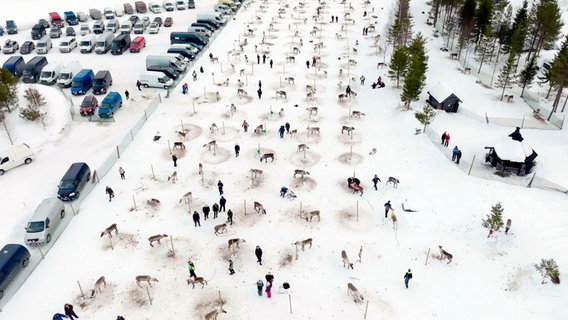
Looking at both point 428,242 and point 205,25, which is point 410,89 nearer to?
point 428,242

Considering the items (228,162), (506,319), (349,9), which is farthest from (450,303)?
(349,9)

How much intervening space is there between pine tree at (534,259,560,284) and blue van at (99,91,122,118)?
129 feet

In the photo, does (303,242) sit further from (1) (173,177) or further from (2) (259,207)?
(1) (173,177)

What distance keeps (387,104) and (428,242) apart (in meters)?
20.8

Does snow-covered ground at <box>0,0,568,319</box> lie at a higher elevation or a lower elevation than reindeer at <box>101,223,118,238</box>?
lower

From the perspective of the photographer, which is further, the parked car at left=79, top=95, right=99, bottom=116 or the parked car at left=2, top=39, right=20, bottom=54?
the parked car at left=2, top=39, right=20, bottom=54

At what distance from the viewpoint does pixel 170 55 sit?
52594 mm

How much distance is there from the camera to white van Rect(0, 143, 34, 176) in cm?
3466

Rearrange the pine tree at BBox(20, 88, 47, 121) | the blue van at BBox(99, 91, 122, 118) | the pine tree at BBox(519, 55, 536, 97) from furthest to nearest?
the pine tree at BBox(519, 55, 536, 97), the blue van at BBox(99, 91, 122, 118), the pine tree at BBox(20, 88, 47, 121)

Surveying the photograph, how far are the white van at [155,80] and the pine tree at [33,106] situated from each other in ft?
35.2

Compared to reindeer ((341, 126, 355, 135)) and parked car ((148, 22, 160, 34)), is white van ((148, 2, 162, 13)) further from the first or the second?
reindeer ((341, 126, 355, 135))

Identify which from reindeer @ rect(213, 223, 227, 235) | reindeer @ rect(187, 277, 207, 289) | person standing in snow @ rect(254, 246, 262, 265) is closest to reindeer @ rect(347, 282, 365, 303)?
person standing in snow @ rect(254, 246, 262, 265)

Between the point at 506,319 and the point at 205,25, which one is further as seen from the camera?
the point at 205,25

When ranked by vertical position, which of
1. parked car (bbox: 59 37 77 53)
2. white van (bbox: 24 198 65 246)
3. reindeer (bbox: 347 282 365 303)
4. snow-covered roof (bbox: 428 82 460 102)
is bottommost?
reindeer (bbox: 347 282 365 303)
